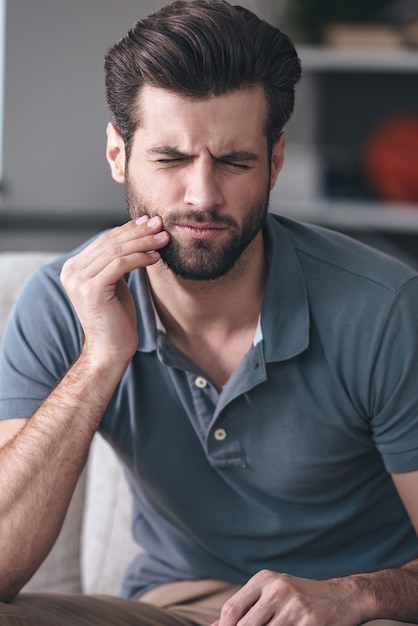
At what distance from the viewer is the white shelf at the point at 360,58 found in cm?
384

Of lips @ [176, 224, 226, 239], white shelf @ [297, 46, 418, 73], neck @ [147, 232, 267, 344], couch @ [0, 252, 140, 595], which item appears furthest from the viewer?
white shelf @ [297, 46, 418, 73]

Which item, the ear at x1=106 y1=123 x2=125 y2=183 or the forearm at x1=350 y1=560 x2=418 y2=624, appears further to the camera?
the ear at x1=106 y1=123 x2=125 y2=183

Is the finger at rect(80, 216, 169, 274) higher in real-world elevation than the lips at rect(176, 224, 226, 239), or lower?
lower

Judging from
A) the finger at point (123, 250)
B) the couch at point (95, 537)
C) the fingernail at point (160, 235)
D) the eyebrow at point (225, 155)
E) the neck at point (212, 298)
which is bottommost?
the couch at point (95, 537)

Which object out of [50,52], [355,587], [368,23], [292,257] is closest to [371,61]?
[368,23]

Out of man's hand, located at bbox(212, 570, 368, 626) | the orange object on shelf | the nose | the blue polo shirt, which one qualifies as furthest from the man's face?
the orange object on shelf

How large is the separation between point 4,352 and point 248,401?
38 centimetres

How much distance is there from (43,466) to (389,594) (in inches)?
19.8

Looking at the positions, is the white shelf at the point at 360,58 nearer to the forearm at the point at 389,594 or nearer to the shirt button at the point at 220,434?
the shirt button at the point at 220,434

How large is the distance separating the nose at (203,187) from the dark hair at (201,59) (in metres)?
0.09

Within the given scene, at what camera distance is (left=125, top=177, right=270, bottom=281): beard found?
4.59ft

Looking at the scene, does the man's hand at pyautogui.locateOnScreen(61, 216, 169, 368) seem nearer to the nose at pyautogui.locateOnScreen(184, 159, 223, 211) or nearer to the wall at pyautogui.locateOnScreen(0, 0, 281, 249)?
A: the nose at pyautogui.locateOnScreen(184, 159, 223, 211)

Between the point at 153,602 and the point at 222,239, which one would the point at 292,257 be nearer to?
Answer: the point at 222,239

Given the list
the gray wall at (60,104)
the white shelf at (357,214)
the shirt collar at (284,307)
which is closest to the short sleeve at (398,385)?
the shirt collar at (284,307)
